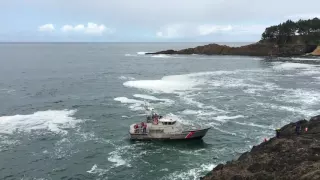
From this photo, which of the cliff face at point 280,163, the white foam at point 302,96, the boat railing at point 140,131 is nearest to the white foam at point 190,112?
the boat railing at point 140,131

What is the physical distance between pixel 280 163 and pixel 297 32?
16826cm

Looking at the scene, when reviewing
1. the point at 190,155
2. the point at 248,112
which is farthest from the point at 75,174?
the point at 248,112

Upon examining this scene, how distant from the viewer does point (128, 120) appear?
5253 cm

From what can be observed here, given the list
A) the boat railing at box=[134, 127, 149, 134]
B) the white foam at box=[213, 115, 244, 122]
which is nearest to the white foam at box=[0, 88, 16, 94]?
the boat railing at box=[134, 127, 149, 134]

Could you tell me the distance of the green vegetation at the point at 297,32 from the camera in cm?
17738

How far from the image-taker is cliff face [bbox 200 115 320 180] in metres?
26.7

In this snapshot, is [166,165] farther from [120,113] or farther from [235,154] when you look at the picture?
[120,113]

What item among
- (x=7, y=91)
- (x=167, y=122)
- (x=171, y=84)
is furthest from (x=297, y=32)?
(x=167, y=122)

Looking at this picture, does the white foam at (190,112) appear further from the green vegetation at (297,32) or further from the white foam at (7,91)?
the green vegetation at (297,32)

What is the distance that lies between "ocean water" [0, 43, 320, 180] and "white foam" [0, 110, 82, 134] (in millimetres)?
139

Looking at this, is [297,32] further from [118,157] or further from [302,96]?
[118,157]

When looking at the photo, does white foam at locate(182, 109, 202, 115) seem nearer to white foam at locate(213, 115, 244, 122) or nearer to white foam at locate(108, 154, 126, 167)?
white foam at locate(213, 115, 244, 122)

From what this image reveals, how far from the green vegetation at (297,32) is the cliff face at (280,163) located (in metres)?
155

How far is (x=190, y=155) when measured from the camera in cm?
3950
